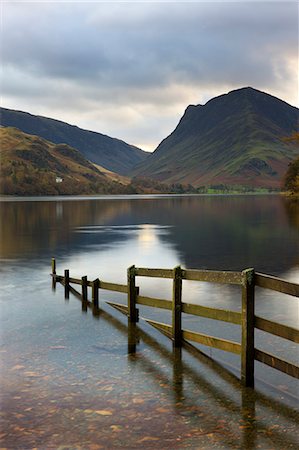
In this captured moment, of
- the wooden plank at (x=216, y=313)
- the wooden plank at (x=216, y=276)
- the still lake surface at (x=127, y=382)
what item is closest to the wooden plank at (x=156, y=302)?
the still lake surface at (x=127, y=382)

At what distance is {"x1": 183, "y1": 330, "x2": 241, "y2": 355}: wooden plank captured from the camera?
11555 mm

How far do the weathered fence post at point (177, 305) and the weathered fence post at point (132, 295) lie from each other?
2.65 metres

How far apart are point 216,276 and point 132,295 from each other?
4.88 meters

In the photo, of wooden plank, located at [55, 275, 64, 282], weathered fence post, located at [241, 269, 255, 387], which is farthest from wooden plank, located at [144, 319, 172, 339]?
wooden plank, located at [55, 275, 64, 282]

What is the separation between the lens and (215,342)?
1227 centimetres

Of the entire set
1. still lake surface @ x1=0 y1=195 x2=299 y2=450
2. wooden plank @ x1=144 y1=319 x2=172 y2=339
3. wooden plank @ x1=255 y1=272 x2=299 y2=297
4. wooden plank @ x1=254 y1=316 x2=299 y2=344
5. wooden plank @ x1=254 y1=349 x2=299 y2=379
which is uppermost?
wooden plank @ x1=255 y1=272 x2=299 y2=297

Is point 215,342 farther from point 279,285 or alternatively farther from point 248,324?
point 279,285

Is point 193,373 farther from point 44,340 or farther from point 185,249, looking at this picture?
point 185,249

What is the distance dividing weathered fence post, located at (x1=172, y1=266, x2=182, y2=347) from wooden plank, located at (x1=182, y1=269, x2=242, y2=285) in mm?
210

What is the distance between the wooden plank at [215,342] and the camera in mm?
11555

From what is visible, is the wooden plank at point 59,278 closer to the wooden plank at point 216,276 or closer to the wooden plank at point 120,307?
the wooden plank at point 120,307

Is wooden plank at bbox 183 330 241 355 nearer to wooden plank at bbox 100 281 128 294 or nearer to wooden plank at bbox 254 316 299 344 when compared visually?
wooden plank at bbox 254 316 299 344

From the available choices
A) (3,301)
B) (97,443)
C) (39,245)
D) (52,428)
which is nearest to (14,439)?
(52,428)

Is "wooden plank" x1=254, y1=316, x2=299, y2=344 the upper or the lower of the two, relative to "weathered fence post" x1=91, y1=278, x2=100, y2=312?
upper
